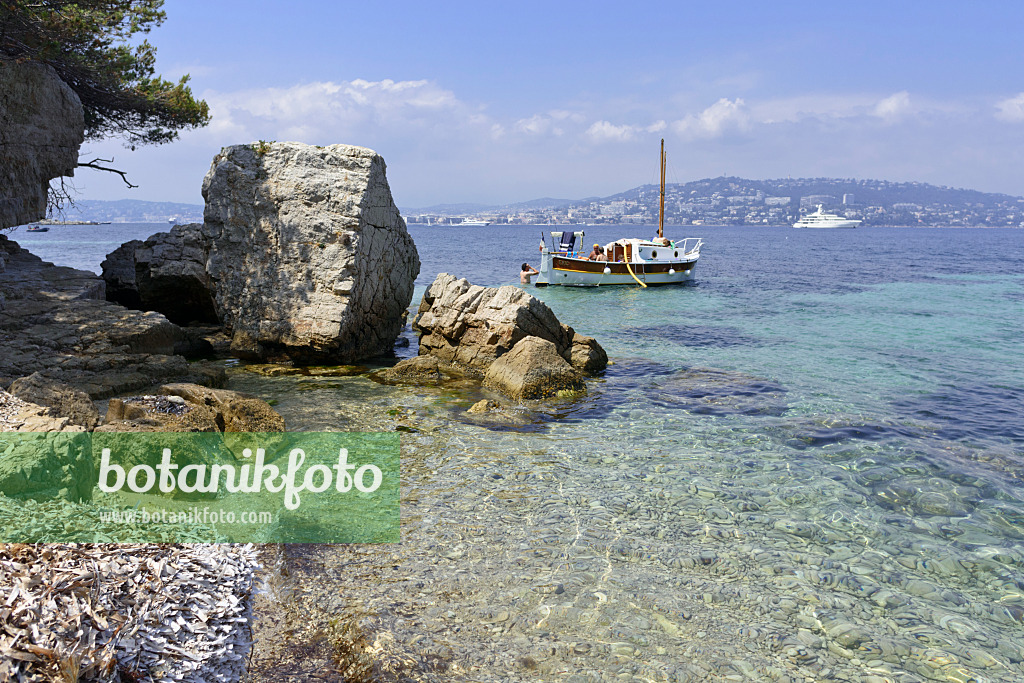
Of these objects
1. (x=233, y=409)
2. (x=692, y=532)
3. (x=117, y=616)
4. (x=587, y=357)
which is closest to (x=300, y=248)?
(x=233, y=409)

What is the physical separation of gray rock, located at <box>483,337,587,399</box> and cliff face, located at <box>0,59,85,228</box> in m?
9.99

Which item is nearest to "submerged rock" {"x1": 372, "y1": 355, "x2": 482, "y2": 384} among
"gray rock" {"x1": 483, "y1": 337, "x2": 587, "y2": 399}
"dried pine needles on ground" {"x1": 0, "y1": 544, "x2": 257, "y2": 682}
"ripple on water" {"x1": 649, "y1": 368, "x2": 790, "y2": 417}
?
"gray rock" {"x1": 483, "y1": 337, "x2": 587, "y2": 399}

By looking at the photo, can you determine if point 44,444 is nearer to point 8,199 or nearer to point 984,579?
point 984,579

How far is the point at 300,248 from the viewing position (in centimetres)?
1268

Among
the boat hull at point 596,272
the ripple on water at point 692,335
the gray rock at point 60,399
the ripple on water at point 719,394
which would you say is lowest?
the ripple on water at point 719,394

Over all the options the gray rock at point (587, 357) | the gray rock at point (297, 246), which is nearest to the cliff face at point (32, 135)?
the gray rock at point (297, 246)

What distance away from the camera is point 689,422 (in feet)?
32.6

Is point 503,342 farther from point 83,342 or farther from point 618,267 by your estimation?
point 618,267

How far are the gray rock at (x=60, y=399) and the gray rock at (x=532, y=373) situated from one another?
6357 mm

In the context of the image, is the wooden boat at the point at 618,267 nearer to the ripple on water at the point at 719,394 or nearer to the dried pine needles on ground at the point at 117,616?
the ripple on water at the point at 719,394

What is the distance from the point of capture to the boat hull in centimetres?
3481

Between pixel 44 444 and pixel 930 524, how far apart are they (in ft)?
28.4

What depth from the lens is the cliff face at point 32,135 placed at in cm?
1189

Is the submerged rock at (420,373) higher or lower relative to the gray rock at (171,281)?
lower
